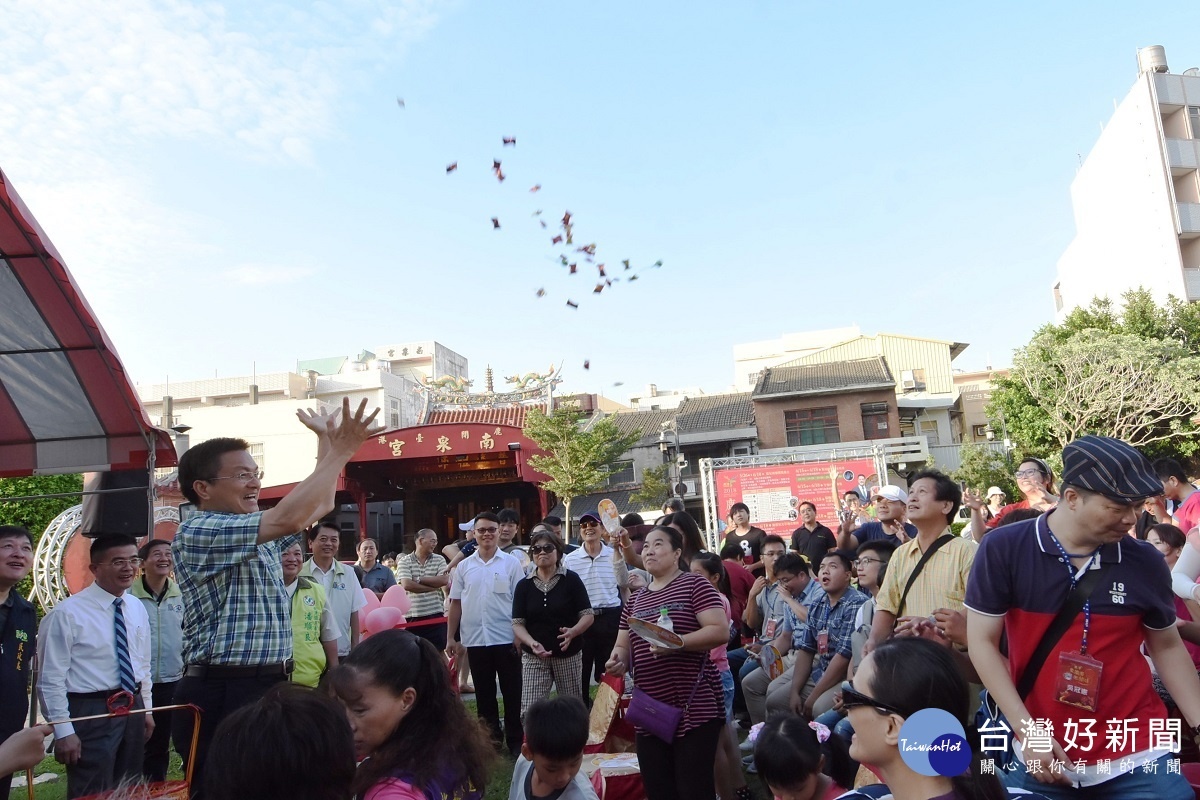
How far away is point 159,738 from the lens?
18.5 ft

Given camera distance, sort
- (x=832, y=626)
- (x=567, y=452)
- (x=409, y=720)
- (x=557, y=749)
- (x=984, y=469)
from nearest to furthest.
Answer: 1. (x=409, y=720)
2. (x=557, y=749)
3. (x=832, y=626)
4. (x=567, y=452)
5. (x=984, y=469)

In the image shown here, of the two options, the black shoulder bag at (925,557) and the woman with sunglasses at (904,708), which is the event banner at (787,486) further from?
the woman with sunglasses at (904,708)

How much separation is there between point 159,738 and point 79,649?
1.44m

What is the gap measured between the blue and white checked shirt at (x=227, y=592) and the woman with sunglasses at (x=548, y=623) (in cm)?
332

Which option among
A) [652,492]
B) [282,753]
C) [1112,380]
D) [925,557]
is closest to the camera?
[282,753]

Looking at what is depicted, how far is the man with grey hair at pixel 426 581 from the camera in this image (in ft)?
27.7

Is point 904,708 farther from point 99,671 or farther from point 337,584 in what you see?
point 337,584

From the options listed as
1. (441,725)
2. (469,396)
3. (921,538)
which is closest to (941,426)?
(469,396)

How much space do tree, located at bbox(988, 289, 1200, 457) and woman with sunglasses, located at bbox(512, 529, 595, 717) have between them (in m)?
19.5

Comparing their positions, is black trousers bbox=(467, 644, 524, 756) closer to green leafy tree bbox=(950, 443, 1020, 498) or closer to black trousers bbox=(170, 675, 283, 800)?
black trousers bbox=(170, 675, 283, 800)

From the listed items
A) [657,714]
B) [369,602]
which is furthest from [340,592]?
[657,714]

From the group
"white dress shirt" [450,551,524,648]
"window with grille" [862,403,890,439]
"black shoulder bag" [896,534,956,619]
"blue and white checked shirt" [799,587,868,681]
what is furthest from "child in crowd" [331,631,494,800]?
"window with grille" [862,403,890,439]

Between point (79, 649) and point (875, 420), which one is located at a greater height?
point (875, 420)

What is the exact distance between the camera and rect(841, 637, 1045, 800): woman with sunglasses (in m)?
1.91
